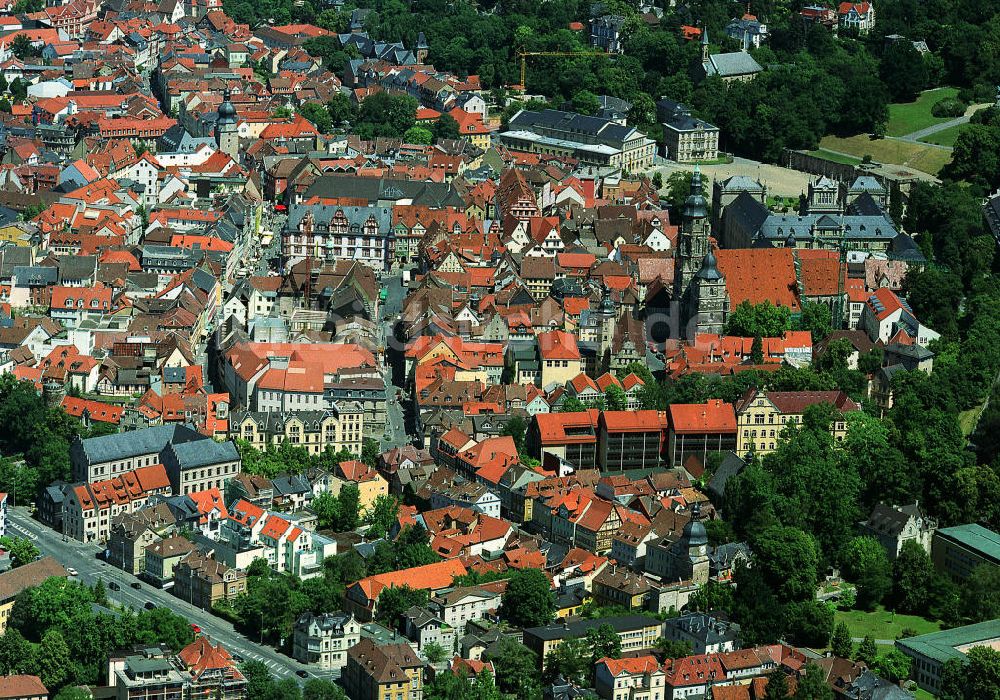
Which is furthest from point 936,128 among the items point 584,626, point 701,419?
point 584,626

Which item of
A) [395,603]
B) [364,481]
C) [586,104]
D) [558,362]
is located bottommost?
[395,603]

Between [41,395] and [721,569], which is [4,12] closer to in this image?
[41,395]

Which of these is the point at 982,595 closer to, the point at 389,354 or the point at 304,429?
the point at 304,429

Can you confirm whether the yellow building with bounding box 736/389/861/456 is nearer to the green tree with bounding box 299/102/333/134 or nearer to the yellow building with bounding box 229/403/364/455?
the yellow building with bounding box 229/403/364/455

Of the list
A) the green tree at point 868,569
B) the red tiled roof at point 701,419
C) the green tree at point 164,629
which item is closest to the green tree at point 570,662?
the green tree at point 164,629

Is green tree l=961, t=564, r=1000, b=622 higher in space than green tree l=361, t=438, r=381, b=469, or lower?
lower

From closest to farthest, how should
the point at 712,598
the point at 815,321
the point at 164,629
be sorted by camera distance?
the point at 164,629, the point at 712,598, the point at 815,321

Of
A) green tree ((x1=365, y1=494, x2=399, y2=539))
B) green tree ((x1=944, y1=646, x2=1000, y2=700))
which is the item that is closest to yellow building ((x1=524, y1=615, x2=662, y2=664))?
green tree ((x1=365, y1=494, x2=399, y2=539))

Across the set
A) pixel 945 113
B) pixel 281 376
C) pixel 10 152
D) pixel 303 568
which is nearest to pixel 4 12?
pixel 10 152
